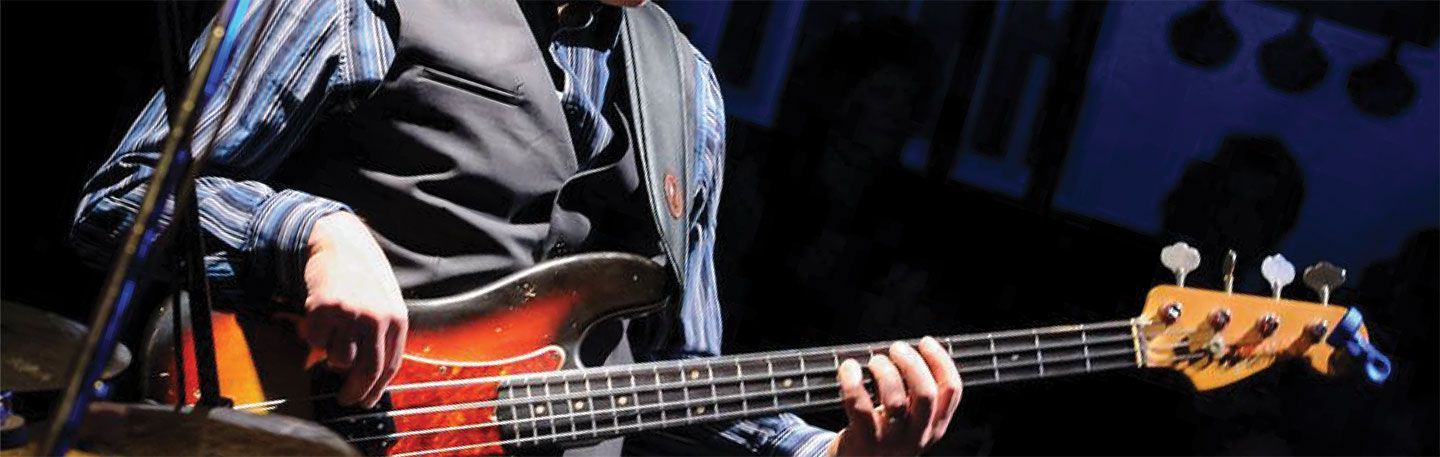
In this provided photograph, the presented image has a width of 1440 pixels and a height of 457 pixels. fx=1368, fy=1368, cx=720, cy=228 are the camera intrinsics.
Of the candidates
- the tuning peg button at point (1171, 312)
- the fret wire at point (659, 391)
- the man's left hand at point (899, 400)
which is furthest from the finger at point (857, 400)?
the tuning peg button at point (1171, 312)

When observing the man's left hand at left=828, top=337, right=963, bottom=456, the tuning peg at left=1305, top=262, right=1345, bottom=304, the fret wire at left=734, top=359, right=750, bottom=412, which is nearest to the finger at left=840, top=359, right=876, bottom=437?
the man's left hand at left=828, top=337, right=963, bottom=456

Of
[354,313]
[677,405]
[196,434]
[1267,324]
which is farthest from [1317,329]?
[196,434]

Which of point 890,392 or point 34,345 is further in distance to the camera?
point 890,392

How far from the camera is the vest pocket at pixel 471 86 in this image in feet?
4.80

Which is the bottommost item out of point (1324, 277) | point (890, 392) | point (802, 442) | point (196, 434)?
point (802, 442)

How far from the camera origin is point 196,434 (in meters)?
0.89

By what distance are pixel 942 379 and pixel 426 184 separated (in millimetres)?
647

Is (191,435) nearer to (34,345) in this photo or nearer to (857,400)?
(34,345)

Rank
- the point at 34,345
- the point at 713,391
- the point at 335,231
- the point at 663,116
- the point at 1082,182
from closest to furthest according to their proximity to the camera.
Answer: the point at 34,345
the point at 335,231
the point at 713,391
the point at 663,116
the point at 1082,182

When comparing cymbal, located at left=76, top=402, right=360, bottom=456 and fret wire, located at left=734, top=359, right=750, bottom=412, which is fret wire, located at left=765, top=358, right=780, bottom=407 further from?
cymbal, located at left=76, top=402, right=360, bottom=456

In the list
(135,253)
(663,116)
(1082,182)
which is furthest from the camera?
(1082,182)

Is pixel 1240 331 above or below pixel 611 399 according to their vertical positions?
above

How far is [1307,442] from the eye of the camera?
6.95 ft

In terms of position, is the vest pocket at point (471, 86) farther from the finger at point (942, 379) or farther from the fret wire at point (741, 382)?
the finger at point (942, 379)
